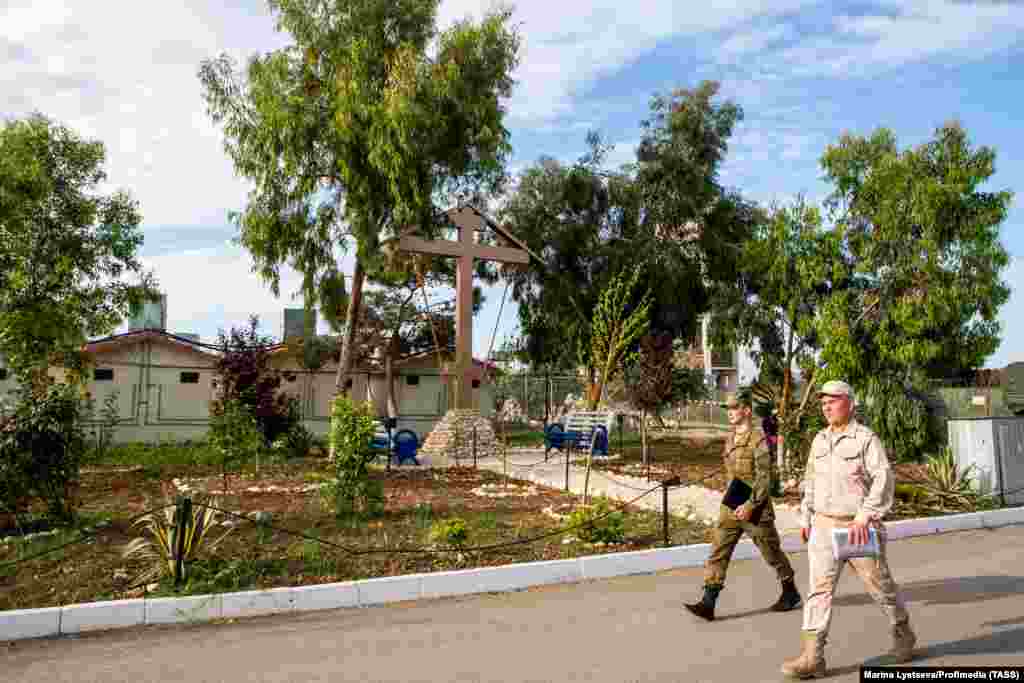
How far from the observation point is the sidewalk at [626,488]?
1016 cm

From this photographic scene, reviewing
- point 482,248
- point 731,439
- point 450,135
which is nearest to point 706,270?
point 482,248

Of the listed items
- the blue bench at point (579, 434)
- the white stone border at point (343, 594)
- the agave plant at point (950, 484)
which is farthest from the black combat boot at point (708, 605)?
the blue bench at point (579, 434)

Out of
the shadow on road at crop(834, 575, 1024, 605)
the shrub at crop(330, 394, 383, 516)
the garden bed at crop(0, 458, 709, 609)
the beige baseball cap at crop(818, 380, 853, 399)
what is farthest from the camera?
the shrub at crop(330, 394, 383, 516)

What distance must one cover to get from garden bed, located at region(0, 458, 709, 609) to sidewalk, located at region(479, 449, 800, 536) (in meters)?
0.54

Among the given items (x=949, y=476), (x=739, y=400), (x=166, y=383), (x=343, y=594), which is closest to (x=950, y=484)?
(x=949, y=476)

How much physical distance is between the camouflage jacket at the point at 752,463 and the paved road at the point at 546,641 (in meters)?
1.00

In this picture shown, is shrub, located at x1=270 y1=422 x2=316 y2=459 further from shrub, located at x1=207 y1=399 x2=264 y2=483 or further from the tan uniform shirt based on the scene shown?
the tan uniform shirt

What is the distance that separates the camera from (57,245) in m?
15.9

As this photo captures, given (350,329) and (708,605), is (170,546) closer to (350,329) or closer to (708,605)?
(708,605)

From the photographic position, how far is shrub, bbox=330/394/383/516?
954cm

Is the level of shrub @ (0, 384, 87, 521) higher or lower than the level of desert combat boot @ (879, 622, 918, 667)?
higher

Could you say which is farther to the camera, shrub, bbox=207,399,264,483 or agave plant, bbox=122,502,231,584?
shrub, bbox=207,399,264,483

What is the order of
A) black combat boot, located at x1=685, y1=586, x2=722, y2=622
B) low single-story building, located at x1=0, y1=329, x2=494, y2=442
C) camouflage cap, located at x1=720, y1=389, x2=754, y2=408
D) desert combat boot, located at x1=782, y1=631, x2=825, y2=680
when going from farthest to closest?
low single-story building, located at x1=0, y1=329, x2=494, y2=442, camouflage cap, located at x1=720, y1=389, x2=754, y2=408, black combat boot, located at x1=685, y1=586, x2=722, y2=622, desert combat boot, located at x1=782, y1=631, x2=825, y2=680

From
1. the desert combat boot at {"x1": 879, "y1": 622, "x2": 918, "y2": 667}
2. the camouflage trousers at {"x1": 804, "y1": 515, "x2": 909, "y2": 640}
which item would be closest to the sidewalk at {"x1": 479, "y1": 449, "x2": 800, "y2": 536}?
the desert combat boot at {"x1": 879, "y1": 622, "x2": 918, "y2": 667}
